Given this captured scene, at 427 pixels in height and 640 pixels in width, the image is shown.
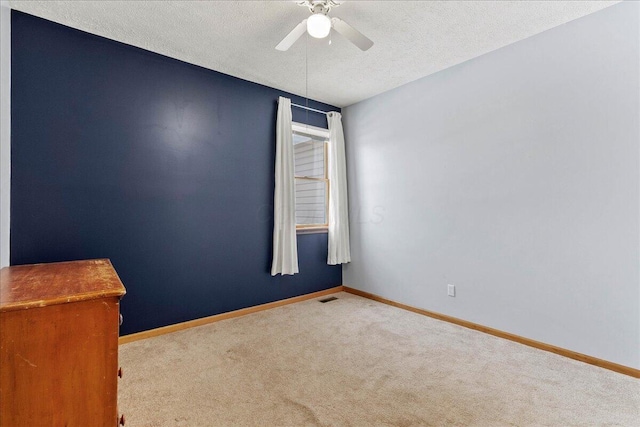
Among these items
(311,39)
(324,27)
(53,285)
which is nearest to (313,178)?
(311,39)

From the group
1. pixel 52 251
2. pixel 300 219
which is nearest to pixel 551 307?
pixel 300 219

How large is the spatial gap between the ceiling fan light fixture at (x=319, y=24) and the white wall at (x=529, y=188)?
1804 mm

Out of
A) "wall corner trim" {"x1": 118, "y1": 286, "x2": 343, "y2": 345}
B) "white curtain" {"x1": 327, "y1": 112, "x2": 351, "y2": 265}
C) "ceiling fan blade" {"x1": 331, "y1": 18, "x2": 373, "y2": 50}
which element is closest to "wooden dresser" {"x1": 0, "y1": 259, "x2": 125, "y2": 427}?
"wall corner trim" {"x1": 118, "y1": 286, "x2": 343, "y2": 345}

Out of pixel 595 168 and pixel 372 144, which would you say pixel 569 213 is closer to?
pixel 595 168

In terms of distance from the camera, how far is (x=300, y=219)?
4.22 m

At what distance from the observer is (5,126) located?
221 centimetres

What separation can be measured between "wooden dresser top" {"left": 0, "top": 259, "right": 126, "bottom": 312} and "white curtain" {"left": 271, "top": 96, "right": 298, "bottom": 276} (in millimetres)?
1926

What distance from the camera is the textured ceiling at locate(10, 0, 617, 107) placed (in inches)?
88.7

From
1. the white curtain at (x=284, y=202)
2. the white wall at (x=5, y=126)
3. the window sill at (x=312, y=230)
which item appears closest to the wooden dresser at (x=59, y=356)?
the white wall at (x=5, y=126)

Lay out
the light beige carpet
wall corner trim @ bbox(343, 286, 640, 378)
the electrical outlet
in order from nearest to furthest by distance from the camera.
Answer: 1. the light beige carpet
2. wall corner trim @ bbox(343, 286, 640, 378)
3. the electrical outlet

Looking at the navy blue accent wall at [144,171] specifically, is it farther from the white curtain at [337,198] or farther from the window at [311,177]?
the white curtain at [337,198]

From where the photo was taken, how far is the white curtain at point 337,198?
4.20 meters

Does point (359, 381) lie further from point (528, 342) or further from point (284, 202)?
point (284, 202)

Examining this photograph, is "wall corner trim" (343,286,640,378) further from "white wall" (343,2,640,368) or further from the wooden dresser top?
the wooden dresser top
